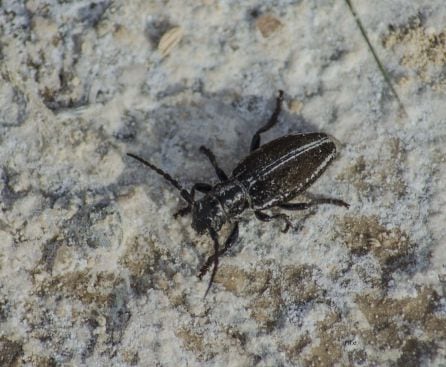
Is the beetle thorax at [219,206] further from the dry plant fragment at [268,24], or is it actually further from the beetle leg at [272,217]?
the dry plant fragment at [268,24]

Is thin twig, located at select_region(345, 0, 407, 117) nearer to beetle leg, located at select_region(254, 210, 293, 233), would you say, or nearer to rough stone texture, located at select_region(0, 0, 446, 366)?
rough stone texture, located at select_region(0, 0, 446, 366)

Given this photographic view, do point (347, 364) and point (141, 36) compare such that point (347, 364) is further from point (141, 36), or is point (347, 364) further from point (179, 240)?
point (141, 36)

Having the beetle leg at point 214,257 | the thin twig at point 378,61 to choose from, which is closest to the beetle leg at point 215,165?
the beetle leg at point 214,257

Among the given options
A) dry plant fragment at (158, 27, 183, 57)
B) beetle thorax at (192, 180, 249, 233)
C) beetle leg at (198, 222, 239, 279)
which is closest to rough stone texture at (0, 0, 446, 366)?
dry plant fragment at (158, 27, 183, 57)

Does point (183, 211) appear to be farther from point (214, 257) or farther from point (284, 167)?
point (284, 167)

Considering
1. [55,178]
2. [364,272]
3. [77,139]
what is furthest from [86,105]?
[364,272]

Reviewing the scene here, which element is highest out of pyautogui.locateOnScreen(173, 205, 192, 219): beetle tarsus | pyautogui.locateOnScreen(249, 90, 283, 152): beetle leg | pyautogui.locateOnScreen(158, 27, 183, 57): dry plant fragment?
pyautogui.locateOnScreen(158, 27, 183, 57): dry plant fragment
